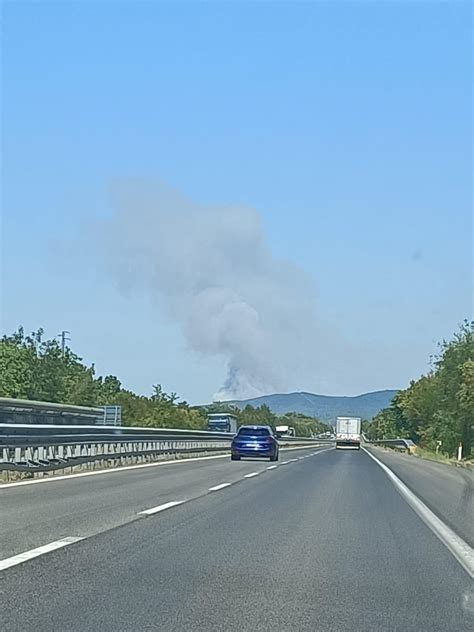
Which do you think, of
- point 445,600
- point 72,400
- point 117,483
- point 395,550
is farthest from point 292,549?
point 72,400

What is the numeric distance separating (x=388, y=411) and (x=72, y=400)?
336 feet

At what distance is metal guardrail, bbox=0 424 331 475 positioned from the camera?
71.1 feet

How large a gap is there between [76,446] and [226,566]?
52.6ft

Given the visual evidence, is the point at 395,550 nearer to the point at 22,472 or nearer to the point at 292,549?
the point at 292,549

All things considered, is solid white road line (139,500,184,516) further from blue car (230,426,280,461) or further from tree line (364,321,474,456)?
tree line (364,321,474,456)

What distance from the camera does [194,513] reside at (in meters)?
15.6

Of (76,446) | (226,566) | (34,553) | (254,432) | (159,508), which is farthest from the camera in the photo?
(254,432)

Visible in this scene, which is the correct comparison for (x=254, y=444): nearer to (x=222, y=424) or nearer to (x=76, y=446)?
(x=76, y=446)

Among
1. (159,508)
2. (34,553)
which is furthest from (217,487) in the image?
(34,553)

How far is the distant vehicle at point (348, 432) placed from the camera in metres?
86.5

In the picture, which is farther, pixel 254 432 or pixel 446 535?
pixel 254 432

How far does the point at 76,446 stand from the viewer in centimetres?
2597

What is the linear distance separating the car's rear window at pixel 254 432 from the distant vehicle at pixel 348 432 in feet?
146

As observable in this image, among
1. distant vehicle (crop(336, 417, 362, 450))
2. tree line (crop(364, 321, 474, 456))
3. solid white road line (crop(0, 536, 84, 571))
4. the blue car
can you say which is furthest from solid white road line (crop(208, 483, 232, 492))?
distant vehicle (crop(336, 417, 362, 450))
